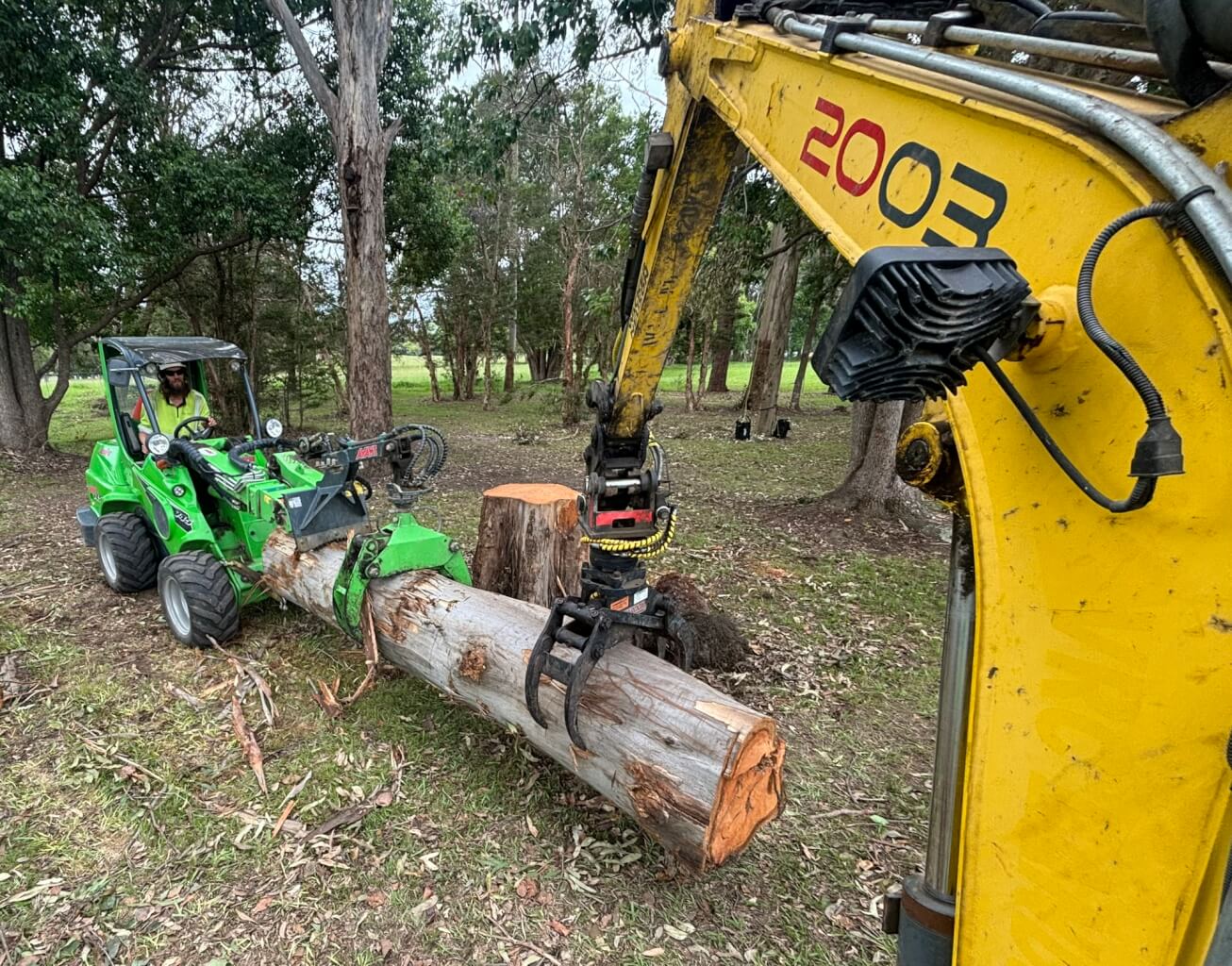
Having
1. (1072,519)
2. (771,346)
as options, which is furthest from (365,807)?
(771,346)

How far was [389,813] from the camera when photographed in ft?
10.3

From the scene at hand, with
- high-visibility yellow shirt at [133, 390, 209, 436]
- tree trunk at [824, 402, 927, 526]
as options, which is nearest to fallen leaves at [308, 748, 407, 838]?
high-visibility yellow shirt at [133, 390, 209, 436]

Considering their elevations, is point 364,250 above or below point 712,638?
above

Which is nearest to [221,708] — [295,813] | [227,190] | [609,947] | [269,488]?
[295,813]

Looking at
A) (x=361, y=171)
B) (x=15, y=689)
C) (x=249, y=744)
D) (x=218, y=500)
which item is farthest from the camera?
(x=361, y=171)

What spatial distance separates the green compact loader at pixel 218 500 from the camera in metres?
3.94

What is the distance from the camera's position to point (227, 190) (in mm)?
10070

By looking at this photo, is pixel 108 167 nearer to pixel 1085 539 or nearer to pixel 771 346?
pixel 771 346

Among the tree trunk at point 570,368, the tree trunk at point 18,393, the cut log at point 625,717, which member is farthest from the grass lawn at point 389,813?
the tree trunk at point 570,368

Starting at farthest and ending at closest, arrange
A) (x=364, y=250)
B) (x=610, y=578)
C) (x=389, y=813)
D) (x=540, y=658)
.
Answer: (x=364, y=250) → (x=389, y=813) → (x=610, y=578) → (x=540, y=658)

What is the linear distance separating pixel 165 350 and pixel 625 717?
4877 millimetres

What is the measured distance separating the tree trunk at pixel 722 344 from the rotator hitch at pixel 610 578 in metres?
18.8

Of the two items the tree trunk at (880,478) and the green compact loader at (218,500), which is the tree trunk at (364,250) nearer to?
the green compact loader at (218,500)

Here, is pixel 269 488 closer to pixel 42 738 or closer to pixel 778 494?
pixel 42 738
